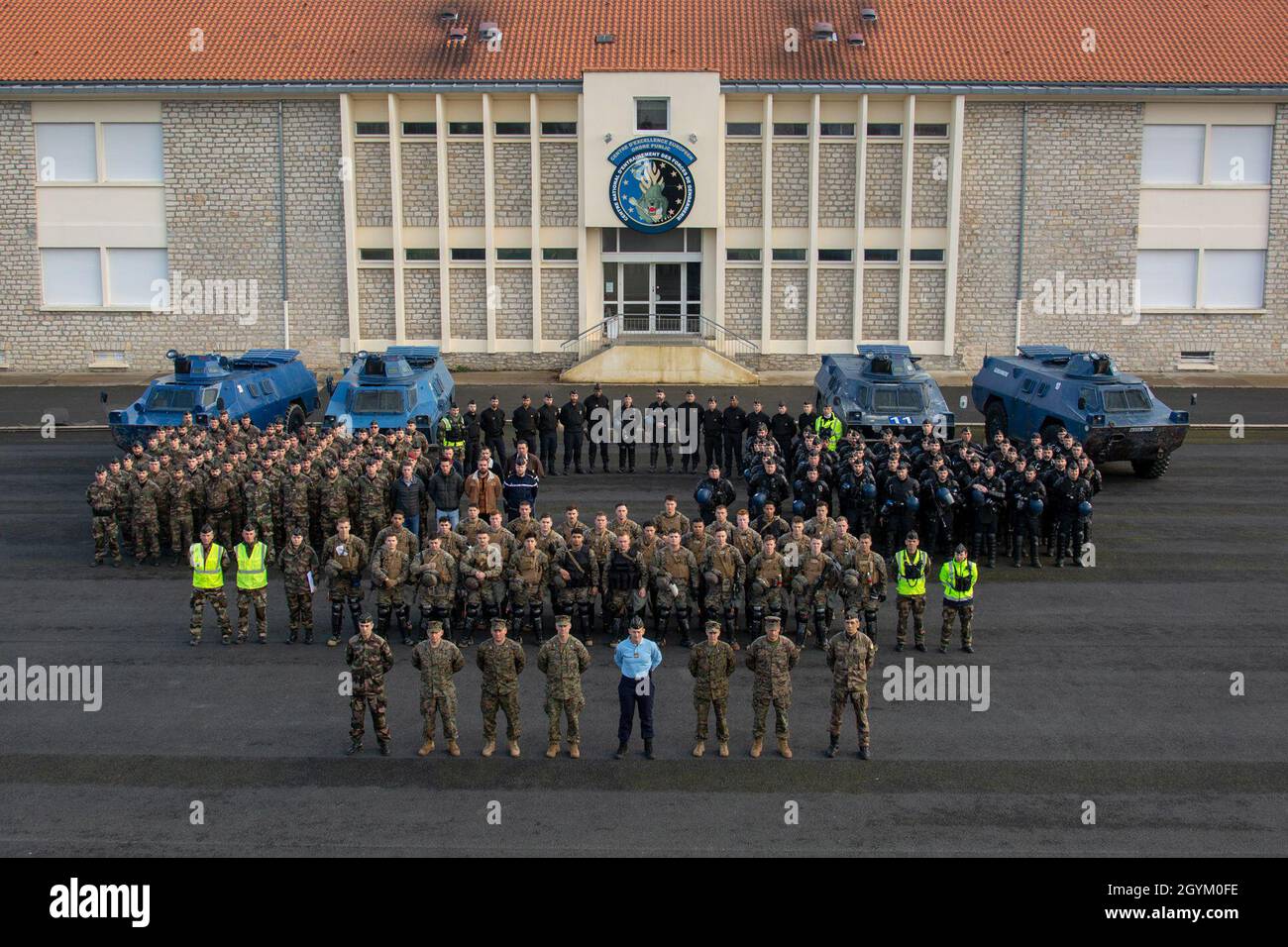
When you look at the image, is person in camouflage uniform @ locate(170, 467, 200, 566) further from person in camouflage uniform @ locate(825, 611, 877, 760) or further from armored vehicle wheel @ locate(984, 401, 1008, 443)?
armored vehicle wheel @ locate(984, 401, 1008, 443)

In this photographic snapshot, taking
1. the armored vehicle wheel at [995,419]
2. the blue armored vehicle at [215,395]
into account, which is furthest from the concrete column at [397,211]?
the armored vehicle wheel at [995,419]

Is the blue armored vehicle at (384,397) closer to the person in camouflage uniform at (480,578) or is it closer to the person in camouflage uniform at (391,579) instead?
the person in camouflage uniform at (391,579)

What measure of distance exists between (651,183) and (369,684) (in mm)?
27941

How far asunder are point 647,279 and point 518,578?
25.0 metres

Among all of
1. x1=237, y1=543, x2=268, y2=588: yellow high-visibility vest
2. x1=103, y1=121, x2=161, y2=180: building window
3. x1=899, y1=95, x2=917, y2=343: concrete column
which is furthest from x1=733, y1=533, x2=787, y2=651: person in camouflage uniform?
x1=103, y1=121, x2=161, y2=180: building window

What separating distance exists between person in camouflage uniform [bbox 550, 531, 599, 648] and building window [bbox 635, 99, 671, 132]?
2421cm

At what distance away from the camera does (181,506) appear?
2077cm

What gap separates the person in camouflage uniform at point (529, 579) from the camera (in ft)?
55.7

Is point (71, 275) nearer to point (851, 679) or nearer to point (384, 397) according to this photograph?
point (384, 397)

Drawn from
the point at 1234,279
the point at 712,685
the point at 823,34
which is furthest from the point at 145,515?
the point at 1234,279

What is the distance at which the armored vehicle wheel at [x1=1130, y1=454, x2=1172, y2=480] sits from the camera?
2656 centimetres

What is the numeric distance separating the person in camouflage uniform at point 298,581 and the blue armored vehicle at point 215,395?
32.5 ft

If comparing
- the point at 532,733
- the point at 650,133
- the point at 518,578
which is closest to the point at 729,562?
the point at 518,578

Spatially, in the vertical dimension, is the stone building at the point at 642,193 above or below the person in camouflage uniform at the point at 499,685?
above
